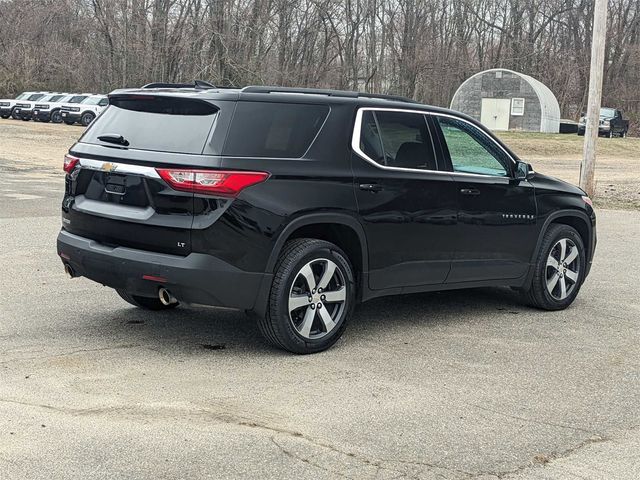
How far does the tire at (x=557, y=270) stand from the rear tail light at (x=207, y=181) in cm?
319

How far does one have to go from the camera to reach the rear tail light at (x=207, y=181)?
5.61 meters

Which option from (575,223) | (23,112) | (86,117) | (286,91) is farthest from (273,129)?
(23,112)

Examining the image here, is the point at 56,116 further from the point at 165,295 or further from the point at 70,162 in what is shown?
the point at 165,295

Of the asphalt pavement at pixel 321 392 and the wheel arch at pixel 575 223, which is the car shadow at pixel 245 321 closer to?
the asphalt pavement at pixel 321 392

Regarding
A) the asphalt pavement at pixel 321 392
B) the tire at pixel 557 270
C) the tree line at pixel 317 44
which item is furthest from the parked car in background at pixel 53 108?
the tire at pixel 557 270

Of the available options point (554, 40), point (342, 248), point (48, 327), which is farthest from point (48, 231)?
point (554, 40)

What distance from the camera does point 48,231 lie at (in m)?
11.3

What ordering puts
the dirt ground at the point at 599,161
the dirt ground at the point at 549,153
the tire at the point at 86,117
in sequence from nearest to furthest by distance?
the dirt ground at the point at 599,161
the dirt ground at the point at 549,153
the tire at the point at 86,117

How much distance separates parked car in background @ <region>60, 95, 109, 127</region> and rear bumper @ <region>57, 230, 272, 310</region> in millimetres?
39883

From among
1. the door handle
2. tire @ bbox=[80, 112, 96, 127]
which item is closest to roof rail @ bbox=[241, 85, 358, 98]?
the door handle

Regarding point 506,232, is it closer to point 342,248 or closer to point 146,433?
point 342,248

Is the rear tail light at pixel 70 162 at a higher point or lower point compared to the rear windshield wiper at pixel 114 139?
lower

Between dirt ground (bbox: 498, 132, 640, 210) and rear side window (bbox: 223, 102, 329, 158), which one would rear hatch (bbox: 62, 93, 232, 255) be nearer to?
rear side window (bbox: 223, 102, 329, 158)

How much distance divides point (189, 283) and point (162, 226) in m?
0.40
